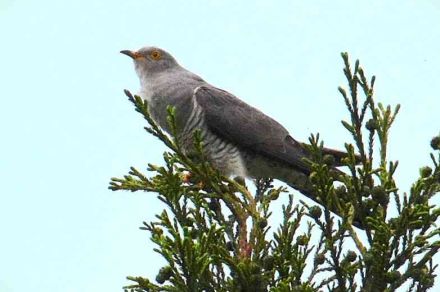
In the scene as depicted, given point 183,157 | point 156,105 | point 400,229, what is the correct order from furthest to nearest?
point 156,105 < point 183,157 < point 400,229

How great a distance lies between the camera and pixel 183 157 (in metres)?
4.50

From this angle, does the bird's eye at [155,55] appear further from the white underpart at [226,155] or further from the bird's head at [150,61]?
the white underpart at [226,155]

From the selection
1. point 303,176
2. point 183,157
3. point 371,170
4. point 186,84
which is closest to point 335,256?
point 371,170

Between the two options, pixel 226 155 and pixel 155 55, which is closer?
pixel 226 155

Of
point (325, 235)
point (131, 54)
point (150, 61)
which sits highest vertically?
point (131, 54)

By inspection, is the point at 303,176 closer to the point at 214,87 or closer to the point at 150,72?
the point at 214,87

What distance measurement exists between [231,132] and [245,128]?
0.19 m

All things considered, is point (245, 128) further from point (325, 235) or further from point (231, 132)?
point (325, 235)

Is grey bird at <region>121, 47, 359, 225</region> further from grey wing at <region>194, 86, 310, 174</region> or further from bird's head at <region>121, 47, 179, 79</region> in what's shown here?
bird's head at <region>121, 47, 179, 79</region>

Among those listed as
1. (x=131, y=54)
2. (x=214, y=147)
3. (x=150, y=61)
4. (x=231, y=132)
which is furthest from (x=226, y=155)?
(x=131, y=54)

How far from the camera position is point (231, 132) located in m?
6.50

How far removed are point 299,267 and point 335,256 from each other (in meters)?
0.19

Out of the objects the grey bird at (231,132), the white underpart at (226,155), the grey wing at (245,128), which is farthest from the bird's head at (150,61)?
the white underpart at (226,155)

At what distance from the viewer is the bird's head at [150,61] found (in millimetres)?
7488
